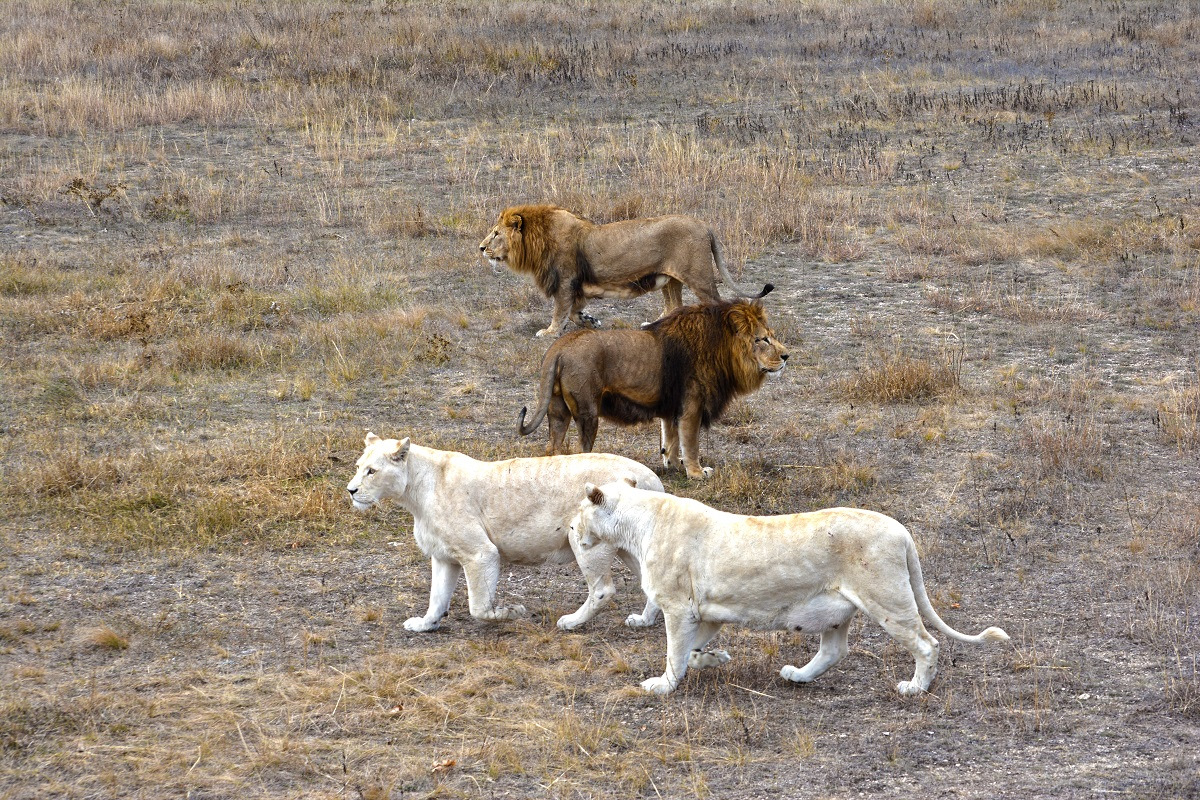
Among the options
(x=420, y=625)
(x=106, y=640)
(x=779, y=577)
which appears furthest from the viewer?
(x=420, y=625)

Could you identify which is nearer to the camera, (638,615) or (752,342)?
(638,615)

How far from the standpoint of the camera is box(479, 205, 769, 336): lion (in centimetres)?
1162

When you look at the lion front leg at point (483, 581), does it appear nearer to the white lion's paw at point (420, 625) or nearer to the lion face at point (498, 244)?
the white lion's paw at point (420, 625)

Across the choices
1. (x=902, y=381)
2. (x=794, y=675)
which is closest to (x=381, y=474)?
(x=794, y=675)

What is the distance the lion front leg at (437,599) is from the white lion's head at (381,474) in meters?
0.45

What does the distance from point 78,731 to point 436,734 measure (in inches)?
61.3

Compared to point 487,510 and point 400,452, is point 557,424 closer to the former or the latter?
point 487,510

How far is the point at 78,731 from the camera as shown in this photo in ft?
18.6

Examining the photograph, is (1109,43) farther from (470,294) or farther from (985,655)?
(985,655)

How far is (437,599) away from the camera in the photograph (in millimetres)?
6805

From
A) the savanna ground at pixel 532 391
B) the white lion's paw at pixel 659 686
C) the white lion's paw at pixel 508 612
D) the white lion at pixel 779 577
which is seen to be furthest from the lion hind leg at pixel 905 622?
the white lion's paw at pixel 508 612

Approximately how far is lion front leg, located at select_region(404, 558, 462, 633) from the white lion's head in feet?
1.49

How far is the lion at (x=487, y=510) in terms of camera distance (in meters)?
6.75

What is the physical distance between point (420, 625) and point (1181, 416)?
5.93 m
